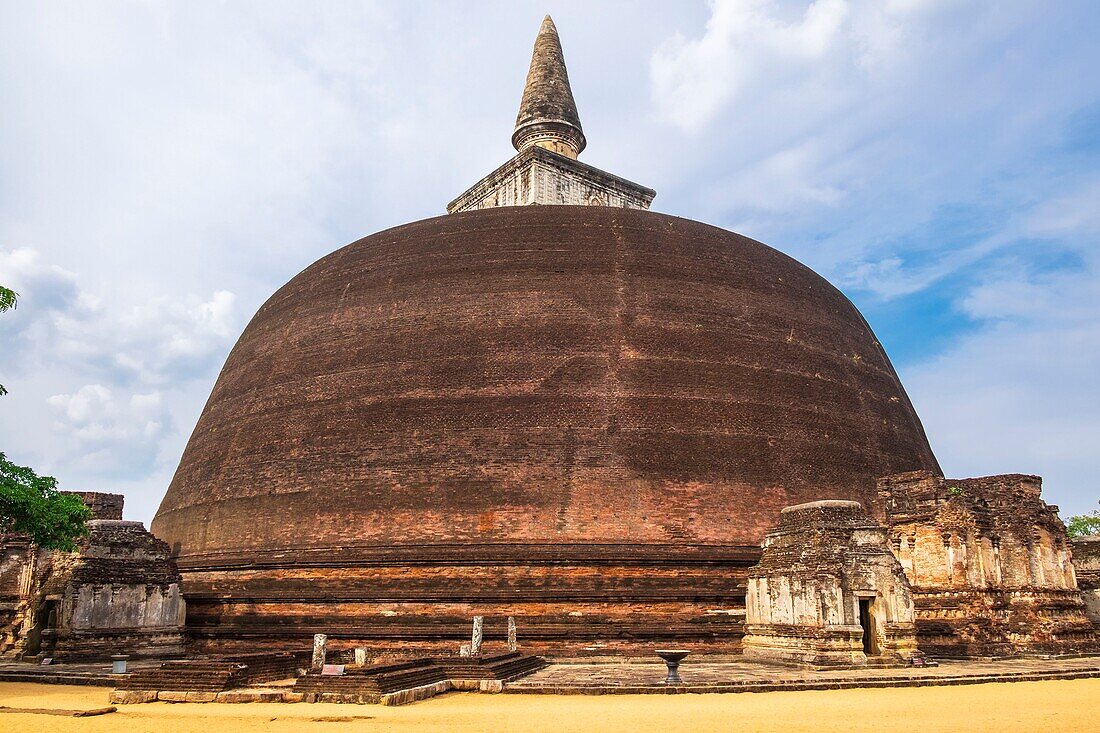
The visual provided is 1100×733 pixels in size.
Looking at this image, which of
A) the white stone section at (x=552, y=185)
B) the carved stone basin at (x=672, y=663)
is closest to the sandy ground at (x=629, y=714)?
the carved stone basin at (x=672, y=663)

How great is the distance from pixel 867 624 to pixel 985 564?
3430mm

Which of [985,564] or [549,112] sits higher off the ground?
[549,112]

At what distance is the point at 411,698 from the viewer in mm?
9867

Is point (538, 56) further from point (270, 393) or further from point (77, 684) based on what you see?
point (77, 684)

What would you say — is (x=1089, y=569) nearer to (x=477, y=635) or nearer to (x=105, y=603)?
(x=477, y=635)

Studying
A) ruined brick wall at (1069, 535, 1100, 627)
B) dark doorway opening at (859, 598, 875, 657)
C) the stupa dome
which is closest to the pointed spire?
the stupa dome

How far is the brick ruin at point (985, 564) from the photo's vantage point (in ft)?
50.6

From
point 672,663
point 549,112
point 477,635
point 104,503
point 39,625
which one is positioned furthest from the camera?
point 549,112

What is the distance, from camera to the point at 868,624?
44.8 ft

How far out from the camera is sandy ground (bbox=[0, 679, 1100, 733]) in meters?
8.02

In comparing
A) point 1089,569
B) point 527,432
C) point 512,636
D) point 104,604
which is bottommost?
point 512,636

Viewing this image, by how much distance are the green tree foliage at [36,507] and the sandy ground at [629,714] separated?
2565mm

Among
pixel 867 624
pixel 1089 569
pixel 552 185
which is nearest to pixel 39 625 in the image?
pixel 867 624

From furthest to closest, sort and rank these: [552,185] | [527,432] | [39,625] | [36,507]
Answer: [552,185]
[39,625]
[527,432]
[36,507]
